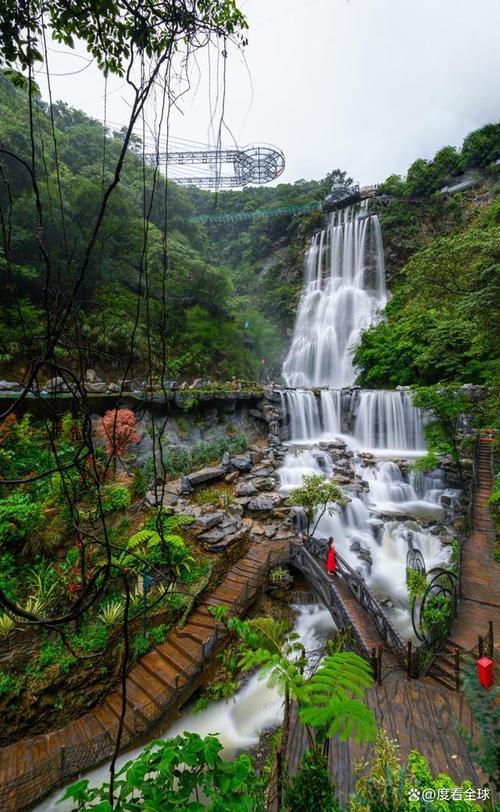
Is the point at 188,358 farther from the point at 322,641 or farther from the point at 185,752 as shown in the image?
the point at 185,752

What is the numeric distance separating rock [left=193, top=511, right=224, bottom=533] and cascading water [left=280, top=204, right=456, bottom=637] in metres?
3.52

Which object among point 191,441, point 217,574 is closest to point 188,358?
point 191,441

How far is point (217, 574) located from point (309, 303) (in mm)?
28536

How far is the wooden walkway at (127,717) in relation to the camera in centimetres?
444

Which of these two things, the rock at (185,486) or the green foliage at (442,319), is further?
the rock at (185,486)

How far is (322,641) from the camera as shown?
23.1 feet

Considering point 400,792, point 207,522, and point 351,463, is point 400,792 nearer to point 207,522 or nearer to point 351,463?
point 207,522

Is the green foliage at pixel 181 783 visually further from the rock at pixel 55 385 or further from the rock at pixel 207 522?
the rock at pixel 207 522

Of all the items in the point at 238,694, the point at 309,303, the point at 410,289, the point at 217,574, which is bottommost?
the point at 238,694

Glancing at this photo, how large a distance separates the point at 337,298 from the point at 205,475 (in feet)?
81.9

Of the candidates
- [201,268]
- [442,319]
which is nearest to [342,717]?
[201,268]

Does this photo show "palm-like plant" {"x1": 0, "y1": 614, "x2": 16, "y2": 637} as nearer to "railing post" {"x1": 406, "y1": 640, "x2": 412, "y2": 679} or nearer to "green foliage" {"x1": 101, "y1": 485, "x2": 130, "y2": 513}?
"green foliage" {"x1": 101, "y1": 485, "x2": 130, "y2": 513}

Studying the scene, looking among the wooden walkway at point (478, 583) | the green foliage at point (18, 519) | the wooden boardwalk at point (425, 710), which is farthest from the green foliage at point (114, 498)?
the wooden walkway at point (478, 583)

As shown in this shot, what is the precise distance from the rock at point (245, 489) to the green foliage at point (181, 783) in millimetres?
8635
